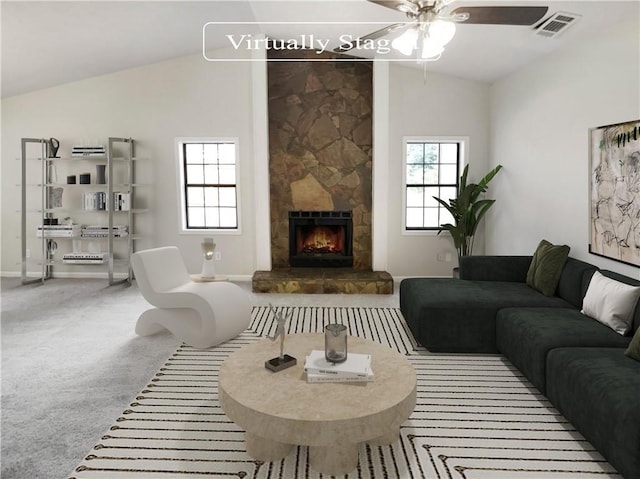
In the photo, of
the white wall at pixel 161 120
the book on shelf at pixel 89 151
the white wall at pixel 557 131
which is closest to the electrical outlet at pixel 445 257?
the white wall at pixel 557 131

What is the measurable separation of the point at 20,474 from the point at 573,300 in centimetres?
373

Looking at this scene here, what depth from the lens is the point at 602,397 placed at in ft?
7.64

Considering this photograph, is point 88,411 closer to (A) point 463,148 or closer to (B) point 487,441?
(B) point 487,441

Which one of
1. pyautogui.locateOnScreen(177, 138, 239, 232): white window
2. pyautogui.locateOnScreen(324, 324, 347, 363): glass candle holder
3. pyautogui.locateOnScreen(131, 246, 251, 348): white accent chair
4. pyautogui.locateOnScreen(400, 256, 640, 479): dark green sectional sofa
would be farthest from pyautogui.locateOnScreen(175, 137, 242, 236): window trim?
pyautogui.locateOnScreen(324, 324, 347, 363): glass candle holder

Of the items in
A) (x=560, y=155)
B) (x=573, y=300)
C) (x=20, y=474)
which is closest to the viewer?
(x=20, y=474)

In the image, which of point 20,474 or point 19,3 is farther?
point 19,3

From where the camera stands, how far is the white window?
6.84 m

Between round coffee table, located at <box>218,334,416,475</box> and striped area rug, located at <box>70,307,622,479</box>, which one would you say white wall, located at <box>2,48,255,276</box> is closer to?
striped area rug, located at <box>70,307,622,479</box>

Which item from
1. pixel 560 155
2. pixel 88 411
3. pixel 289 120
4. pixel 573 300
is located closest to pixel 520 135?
pixel 560 155

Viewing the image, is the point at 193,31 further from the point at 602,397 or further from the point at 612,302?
the point at 602,397

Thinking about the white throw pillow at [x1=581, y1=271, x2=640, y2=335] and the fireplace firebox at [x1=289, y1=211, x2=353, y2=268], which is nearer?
the white throw pillow at [x1=581, y1=271, x2=640, y2=335]

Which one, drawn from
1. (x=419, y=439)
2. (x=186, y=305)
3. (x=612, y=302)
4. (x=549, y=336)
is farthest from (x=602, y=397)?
(x=186, y=305)

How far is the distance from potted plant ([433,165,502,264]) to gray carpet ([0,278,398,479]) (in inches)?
45.6

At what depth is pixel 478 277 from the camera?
473 cm
